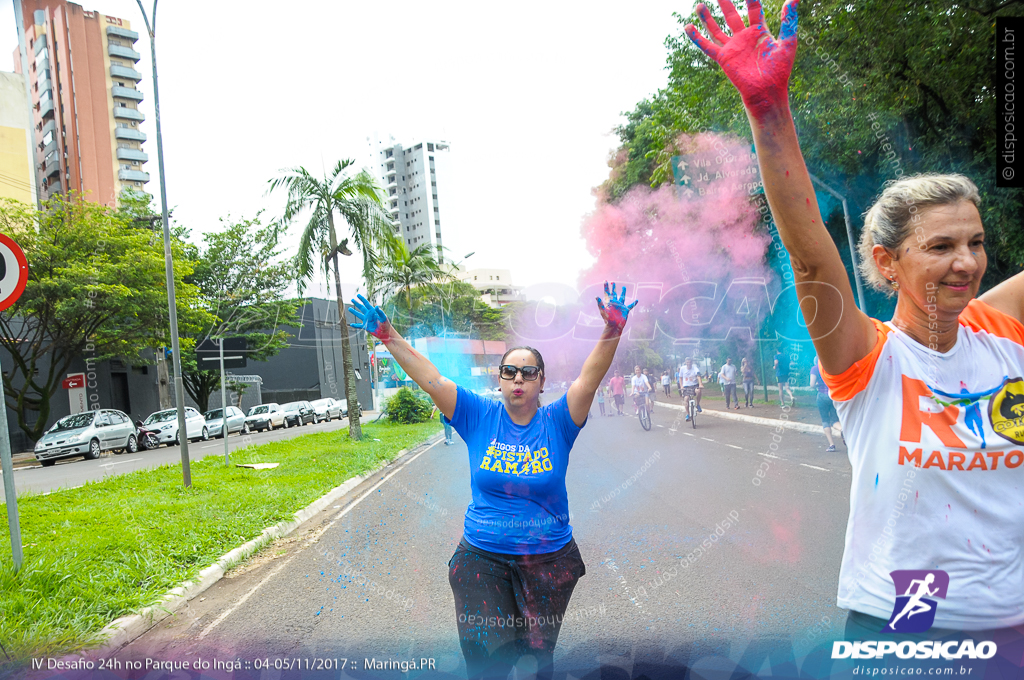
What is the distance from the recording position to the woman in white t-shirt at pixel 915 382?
1.16 metres

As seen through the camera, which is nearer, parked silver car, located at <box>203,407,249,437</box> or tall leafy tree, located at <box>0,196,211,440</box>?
tall leafy tree, located at <box>0,196,211,440</box>

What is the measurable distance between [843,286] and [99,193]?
2271 centimetres

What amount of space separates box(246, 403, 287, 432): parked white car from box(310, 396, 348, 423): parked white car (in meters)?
2.52

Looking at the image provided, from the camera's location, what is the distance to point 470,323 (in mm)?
3680

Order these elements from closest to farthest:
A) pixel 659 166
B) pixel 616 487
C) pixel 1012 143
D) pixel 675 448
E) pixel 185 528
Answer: pixel 1012 143 → pixel 659 166 → pixel 185 528 → pixel 616 487 → pixel 675 448

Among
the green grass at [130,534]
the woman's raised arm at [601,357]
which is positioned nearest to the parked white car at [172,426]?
the green grass at [130,534]

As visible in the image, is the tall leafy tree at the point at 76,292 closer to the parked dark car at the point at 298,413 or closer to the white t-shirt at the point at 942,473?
the parked dark car at the point at 298,413

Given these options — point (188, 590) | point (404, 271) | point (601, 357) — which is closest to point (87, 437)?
point (188, 590)

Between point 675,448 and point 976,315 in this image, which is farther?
point 675,448

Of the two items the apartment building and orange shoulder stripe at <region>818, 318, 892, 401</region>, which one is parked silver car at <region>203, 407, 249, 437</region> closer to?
the apartment building

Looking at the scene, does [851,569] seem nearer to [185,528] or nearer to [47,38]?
[47,38]

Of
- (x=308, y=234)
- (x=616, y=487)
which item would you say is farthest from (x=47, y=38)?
(x=616, y=487)

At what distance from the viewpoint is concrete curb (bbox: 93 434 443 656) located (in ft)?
11.2

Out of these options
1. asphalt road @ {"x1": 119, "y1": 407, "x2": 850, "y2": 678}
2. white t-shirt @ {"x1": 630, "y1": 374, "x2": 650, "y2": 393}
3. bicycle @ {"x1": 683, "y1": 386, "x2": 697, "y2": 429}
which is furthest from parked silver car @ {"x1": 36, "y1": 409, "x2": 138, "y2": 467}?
white t-shirt @ {"x1": 630, "y1": 374, "x2": 650, "y2": 393}
